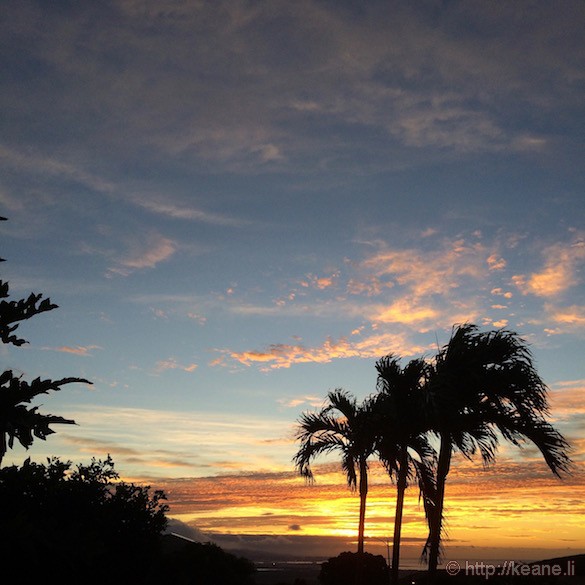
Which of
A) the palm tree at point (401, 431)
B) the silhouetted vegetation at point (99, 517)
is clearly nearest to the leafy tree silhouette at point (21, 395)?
the silhouetted vegetation at point (99, 517)

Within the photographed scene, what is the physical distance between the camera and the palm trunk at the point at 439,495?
17.2 metres

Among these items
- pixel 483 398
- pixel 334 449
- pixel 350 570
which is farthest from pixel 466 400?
pixel 350 570

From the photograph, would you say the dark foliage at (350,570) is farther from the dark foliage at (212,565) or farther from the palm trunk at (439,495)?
the palm trunk at (439,495)

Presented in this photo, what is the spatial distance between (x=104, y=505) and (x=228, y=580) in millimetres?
21576

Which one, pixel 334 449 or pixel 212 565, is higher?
pixel 334 449

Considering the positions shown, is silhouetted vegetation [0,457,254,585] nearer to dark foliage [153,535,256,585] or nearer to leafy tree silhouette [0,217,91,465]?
leafy tree silhouette [0,217,91,465]

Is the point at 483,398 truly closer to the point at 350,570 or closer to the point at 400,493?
the point at 400,493

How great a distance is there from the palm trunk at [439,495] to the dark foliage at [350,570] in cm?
1136

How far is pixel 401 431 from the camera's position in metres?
20.9

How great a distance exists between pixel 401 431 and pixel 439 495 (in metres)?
3.54

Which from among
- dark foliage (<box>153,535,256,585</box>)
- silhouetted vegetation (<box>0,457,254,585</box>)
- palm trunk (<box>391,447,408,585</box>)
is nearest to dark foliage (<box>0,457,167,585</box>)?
silhouetted vegetation (<box>0,457,254,585</box>)

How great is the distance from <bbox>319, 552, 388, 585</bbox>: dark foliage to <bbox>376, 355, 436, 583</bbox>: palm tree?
8249 mm

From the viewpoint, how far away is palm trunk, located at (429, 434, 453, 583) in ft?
56.3

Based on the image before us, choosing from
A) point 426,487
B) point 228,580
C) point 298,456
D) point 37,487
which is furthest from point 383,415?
point 228,580
